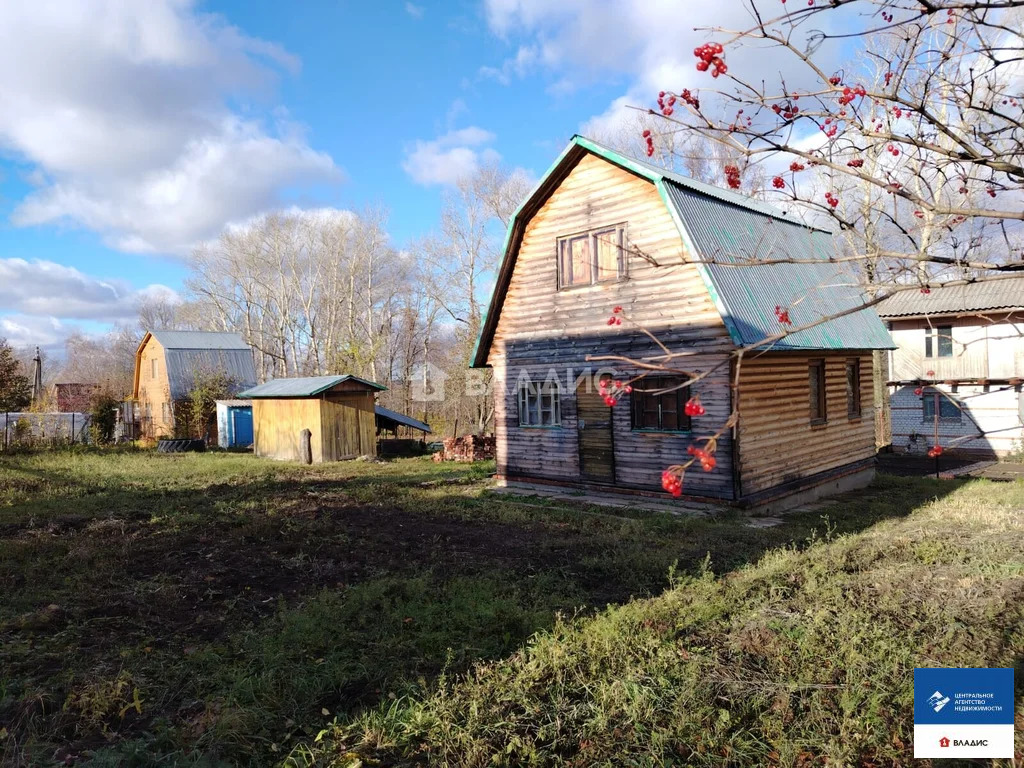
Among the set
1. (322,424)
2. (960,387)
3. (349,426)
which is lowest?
(349,426)

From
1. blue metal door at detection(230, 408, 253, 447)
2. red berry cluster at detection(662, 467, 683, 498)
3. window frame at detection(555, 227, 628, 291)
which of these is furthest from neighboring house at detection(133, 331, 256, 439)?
red berry cluster at detection(662, 467, 683, 498)

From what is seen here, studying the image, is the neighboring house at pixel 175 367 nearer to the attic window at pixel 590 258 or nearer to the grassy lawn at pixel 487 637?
the grassy lawn at pixel 487 637

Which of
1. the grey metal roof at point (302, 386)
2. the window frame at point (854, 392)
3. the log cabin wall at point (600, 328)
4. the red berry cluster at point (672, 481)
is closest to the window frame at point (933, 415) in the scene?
the window frame at point (854, 392)

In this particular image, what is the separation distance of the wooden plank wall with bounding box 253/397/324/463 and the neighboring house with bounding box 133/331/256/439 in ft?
32.9

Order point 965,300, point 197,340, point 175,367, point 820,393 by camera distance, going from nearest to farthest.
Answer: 1. point 820,393
2. point 965,300
3. point 175,367
4. point 197,340

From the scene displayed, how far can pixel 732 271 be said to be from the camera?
1156 cm

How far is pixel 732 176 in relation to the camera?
3.38 meters

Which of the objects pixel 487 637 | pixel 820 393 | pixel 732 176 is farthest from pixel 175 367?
pixel 732 176

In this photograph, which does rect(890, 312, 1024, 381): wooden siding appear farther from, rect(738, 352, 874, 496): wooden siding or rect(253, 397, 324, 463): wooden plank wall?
rect(253, 397, 324, 463): wooden plank wall

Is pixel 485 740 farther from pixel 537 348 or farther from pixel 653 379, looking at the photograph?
pixel 537 348

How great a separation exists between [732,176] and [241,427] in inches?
1125

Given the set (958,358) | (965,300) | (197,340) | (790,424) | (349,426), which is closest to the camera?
(790,424)

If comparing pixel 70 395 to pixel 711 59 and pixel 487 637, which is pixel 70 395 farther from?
pixel 711 59

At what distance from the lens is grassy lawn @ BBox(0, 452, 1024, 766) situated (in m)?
3.84
